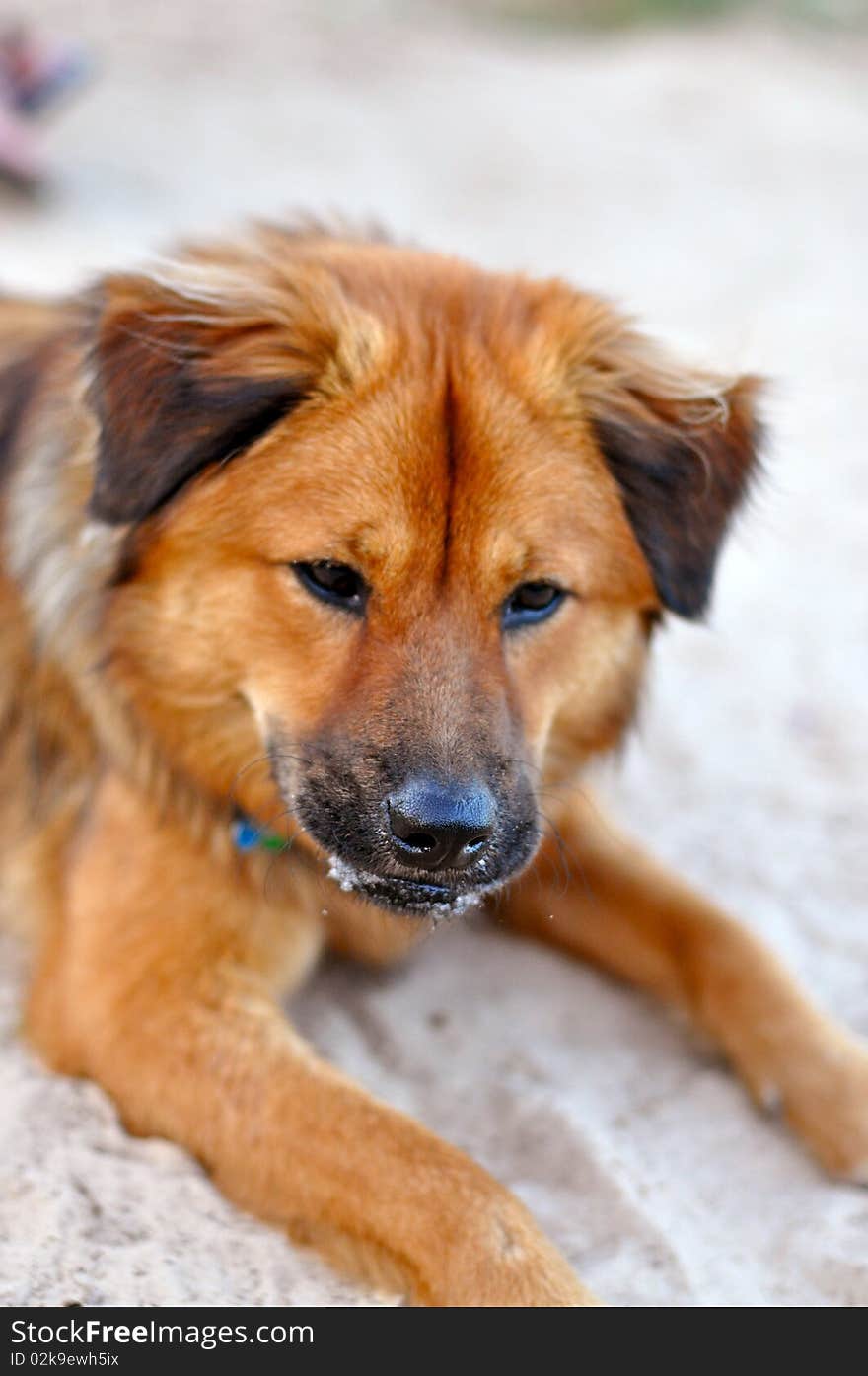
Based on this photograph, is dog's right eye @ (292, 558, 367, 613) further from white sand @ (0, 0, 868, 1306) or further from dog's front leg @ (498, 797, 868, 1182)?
white sand @ (0, 0, 868, 1306)

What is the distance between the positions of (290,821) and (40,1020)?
70 centimetres


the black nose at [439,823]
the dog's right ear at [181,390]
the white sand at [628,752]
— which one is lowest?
the white sand at [628,752]

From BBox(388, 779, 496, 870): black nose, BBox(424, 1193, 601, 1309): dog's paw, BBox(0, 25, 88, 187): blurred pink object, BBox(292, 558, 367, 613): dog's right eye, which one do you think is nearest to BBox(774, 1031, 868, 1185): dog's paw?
BBox(424, 1193, 601, 1309): dog's paw

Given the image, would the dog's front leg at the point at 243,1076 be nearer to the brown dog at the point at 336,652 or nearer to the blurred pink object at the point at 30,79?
the brown dog at the point at 336,652

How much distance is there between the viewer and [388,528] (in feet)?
8.11

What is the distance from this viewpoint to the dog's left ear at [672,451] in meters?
2.79

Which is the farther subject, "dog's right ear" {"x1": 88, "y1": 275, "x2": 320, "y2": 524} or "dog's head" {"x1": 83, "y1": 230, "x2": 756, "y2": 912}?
"dog's right ear" {"x1": 88, "y1": 275, "x2": 320, "y2": 524}

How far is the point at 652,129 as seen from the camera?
37.4ft

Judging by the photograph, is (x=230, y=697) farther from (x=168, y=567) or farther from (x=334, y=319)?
(x=334, y=319)

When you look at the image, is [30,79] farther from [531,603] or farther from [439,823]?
[439,823]

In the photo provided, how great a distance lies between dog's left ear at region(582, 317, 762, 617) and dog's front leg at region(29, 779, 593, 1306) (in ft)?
3.69

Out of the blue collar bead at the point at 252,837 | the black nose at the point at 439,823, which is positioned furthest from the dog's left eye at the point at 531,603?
the blue collar bead at the point at 252,837

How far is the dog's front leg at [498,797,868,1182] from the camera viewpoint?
292 cm
